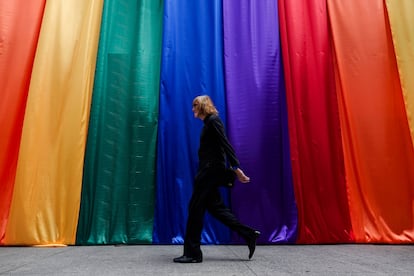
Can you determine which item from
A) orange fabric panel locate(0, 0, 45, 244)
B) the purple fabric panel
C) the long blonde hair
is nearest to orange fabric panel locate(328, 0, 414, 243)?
the purple fabric panel

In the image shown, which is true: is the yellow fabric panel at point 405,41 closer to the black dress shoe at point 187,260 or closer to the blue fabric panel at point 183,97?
the blue fabric panel at point 183,97

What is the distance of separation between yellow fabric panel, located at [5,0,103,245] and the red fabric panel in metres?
2.46

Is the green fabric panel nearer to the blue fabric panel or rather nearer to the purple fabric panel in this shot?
the blue fabric panel

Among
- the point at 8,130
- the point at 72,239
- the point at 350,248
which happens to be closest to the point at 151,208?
the point at 72,239

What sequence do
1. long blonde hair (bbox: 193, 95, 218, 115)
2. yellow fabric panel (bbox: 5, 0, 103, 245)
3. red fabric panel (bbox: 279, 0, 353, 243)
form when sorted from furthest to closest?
red fabric panel (bbox: 279, 0, 353, 243)
yellow fabric panel (bbox: 5, 0, 103, 245)
long blonde hair (bbox: 193, 95, 218, 115)

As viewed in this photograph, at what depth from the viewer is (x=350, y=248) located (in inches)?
163

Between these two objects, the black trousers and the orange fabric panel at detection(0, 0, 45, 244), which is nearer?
the black trousers

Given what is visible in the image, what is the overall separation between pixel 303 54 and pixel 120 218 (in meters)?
2.97

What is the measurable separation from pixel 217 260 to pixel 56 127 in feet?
8.44

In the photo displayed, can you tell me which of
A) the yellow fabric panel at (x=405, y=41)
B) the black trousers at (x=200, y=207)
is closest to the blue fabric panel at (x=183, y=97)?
the black trousers at (x=200, y=207)

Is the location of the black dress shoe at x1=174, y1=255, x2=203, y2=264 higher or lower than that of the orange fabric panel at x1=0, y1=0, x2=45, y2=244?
lower

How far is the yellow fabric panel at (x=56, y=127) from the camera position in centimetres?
442

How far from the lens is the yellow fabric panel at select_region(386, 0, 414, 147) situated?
15.5 feet

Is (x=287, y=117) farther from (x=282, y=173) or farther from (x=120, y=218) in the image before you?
(x=120, y=218)
